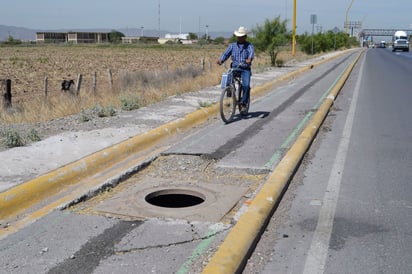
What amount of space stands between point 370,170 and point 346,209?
1.91 metres

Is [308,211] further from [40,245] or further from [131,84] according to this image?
[131,84]

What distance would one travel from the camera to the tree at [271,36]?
32491 millimetres

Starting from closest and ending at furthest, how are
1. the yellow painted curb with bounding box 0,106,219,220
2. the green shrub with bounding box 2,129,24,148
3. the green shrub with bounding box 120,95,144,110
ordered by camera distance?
1. the yellow painted curb with bounding box 0,106,219,220
2. the green shrub with bounding box 2,129,24,148
3. the green shrub with bounding box 120,95,144,110

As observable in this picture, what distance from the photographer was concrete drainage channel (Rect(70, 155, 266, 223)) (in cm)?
546

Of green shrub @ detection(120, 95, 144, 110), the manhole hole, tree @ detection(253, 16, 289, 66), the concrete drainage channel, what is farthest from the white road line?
tree @ detection(253, 16, 289, 66)

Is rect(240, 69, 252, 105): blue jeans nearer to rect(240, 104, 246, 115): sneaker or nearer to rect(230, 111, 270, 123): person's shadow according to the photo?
rect(240, 104, 246, 115): sneaker

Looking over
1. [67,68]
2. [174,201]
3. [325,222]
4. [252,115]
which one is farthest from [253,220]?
[67,68]

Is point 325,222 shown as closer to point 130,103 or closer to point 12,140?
point 12,140

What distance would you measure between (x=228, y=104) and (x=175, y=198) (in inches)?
204

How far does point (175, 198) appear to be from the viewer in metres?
6.31

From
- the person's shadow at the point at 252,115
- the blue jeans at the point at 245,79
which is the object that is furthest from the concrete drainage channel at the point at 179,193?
the person's shadow at the point at 252,115

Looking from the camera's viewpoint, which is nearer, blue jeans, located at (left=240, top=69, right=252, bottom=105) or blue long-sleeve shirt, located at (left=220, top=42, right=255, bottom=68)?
blue long-sleeve shirt, located at (left=220, top=42, right=255, bottom=68)

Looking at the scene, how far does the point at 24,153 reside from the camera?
7.46m

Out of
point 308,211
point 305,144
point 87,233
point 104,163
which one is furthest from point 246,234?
point 305,144
